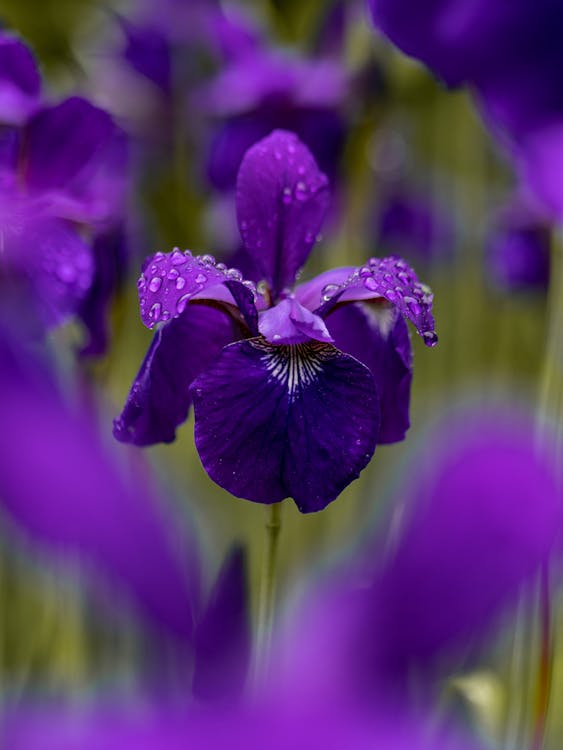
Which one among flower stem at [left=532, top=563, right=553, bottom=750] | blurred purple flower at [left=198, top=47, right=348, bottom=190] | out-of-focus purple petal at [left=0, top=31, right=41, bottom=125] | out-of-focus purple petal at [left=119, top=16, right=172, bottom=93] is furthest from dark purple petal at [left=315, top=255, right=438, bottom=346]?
out-of-focus purple petal at [left=119, top=16, right=172, bottom=93]

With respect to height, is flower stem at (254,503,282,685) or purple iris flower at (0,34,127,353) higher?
purple iris flower at (0,34,127,353)

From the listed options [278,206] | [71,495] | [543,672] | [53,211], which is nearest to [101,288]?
[53,211]

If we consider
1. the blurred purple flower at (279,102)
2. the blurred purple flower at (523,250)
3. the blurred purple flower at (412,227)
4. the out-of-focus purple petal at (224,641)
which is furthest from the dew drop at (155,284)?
the blurred purple flower at (412,227)

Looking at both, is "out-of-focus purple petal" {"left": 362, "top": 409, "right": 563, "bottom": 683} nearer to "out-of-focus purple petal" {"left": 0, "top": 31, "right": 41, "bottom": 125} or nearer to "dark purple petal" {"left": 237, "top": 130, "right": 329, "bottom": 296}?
"dark purple petal" {"left": 237, "top": 130, "right": 329, "bottom": 296}

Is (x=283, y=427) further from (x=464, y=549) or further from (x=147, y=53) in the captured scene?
(x=147, y=53)

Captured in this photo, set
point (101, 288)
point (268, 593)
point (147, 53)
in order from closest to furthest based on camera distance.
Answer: point (268, 593) < point (101, 288) < point (147, 53)

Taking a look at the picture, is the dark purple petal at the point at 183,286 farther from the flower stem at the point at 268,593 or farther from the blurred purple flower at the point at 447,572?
the blurred purple flower at the point at 447,572

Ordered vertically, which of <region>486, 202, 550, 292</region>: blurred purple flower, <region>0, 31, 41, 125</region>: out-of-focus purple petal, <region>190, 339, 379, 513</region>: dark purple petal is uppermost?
<region>486, 202, 550, 292</region>: blurred purple flower
